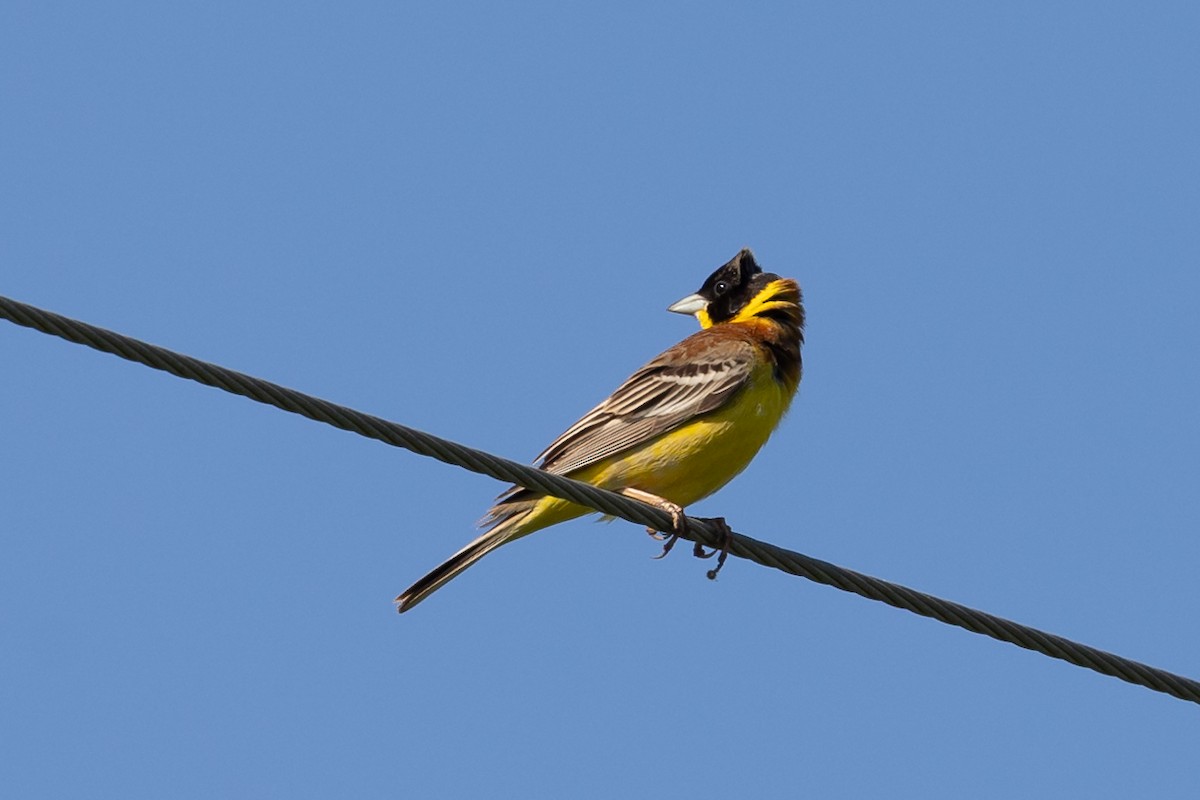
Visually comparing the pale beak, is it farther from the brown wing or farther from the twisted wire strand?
the twisted wire strand

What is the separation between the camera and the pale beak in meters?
11.5

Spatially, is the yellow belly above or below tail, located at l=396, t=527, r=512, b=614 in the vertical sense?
above

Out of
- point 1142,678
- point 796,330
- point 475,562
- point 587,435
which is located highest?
point 796,330

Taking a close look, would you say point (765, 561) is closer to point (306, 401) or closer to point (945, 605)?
point (945, 605)

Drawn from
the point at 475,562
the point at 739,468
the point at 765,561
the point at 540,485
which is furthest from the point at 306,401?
the point at 739,468

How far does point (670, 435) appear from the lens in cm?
945

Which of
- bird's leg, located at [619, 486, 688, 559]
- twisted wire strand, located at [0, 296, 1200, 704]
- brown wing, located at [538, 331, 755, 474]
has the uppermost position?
brown wing, located at [538, 331, 755, 474]

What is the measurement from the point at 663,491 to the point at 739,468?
47 centimetres

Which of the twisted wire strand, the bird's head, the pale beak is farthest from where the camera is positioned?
the pale beak

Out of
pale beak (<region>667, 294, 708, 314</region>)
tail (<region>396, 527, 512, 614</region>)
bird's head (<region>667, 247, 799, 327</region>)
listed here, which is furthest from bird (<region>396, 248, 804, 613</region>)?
pale beak (<region>667, 294, 708, 314</region>)

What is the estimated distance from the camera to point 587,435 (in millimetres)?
9781

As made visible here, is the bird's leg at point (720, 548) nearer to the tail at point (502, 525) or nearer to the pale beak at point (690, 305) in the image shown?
the tail at point (502, 525)

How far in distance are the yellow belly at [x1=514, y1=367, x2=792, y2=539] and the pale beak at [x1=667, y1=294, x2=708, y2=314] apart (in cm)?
196

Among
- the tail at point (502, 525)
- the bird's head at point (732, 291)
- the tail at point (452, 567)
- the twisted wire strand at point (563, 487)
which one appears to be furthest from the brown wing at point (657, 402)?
the twisted wire strand at point (563, 487)
